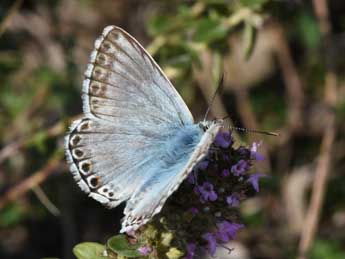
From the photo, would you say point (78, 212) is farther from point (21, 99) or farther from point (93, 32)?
point (93, 32)

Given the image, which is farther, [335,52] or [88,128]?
[335,52]

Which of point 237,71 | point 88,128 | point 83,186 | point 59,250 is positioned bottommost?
point 59,250

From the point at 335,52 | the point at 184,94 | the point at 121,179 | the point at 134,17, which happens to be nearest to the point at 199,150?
the point at 121,179

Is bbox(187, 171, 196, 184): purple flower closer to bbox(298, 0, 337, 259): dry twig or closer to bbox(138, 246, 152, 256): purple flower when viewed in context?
bbox(138, 246, 152, 256): purple flower

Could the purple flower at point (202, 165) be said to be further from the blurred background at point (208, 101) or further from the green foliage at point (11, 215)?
the green foliage at point (11, 215)

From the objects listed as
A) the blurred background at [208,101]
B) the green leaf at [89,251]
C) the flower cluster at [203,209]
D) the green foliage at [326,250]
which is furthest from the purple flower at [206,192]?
the green foliage at [326,250]

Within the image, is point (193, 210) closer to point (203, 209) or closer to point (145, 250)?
point (203, 209)

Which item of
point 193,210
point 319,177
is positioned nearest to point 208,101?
point 319,177

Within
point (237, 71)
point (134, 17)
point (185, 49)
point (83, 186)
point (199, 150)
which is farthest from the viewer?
point (134, 17)
